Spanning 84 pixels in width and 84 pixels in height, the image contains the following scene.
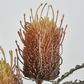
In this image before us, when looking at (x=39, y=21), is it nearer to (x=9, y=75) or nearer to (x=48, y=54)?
(x=48, y=54)

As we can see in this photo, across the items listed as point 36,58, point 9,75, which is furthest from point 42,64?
point 9,75

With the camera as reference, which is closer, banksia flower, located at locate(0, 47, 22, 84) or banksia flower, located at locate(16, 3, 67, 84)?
banksia flower, located at locate(0, 47, 22, 84)

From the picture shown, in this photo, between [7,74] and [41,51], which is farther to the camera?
[41,51]

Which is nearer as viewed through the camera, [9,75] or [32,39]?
[9,75]

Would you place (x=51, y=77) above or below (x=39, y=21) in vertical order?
below

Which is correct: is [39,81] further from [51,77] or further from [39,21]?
[39,21]

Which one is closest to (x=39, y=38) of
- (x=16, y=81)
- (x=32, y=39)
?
(x=32, y=39)

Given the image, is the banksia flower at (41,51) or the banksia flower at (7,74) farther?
the banksia flower at (41,51)
